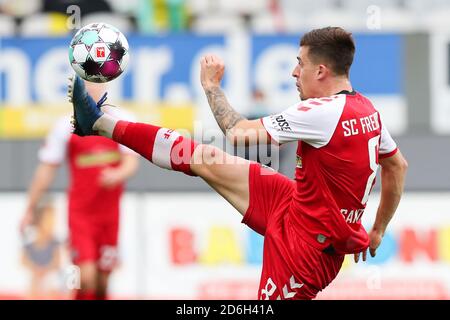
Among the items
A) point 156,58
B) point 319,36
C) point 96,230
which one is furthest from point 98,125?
point 156,58

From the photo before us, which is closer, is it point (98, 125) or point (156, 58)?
point (98, 125)

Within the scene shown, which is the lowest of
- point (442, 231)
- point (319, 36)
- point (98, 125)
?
point (442, 231)

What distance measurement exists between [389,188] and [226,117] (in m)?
1.33

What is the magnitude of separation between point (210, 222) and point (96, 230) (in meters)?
1.23

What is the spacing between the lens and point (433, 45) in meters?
11.7

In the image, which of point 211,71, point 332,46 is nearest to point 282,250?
point 211,71

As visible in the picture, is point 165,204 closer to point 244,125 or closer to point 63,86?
point 63,86

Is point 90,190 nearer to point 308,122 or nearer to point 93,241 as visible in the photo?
point 93,241

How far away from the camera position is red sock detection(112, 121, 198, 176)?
22.4ft

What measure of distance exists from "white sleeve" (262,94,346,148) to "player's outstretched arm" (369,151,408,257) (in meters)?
0.79

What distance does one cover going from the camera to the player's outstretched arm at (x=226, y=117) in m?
6.43

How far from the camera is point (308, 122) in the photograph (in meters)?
6.43

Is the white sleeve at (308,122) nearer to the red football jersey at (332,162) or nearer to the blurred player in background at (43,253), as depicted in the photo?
the red football jersey at (332,162)

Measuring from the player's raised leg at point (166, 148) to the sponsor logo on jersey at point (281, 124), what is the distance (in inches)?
22.6
